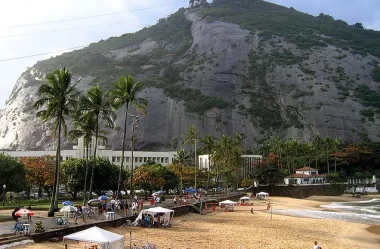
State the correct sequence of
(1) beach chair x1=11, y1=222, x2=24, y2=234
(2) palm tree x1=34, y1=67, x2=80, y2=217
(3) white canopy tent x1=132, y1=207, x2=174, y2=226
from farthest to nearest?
(2) palm tree x1=34, y1=67, x2=80, y2=217, (3) white canopy tent x1=132, y1=207, x2=174, y2=226, (1) beach chair x1=11, y1=222, x2=24, y2=234

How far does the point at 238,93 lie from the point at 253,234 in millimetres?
137725

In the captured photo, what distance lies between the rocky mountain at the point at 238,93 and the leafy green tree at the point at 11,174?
84.8 meters

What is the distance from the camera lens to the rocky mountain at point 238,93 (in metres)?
145

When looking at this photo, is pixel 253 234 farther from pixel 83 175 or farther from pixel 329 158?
pixel 329 158

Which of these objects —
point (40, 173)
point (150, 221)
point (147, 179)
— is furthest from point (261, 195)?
point (150, 221)

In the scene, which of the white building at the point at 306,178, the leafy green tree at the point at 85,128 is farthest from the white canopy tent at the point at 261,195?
the leafy green tree at the point at 85,128

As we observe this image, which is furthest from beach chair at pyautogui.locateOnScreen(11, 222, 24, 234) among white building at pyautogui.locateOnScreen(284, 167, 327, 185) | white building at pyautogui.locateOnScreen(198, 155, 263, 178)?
white building at pyautogui.locateOnScreen(198, 155, 263, 178)

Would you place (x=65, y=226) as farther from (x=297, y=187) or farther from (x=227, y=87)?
(x=227, y=87)

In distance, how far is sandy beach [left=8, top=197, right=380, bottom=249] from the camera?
84.9ft

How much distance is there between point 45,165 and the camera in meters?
57.8

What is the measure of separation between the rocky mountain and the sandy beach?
10044 cm

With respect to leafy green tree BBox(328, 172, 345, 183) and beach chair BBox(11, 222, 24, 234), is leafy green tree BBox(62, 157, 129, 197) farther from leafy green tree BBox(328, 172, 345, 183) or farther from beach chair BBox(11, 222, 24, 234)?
leafy green tree BBox(328, 172, 345, 183)

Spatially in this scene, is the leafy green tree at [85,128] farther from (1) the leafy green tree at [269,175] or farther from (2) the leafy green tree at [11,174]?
(1) the leafy green tree at [269,175]

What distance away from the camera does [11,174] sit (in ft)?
162
